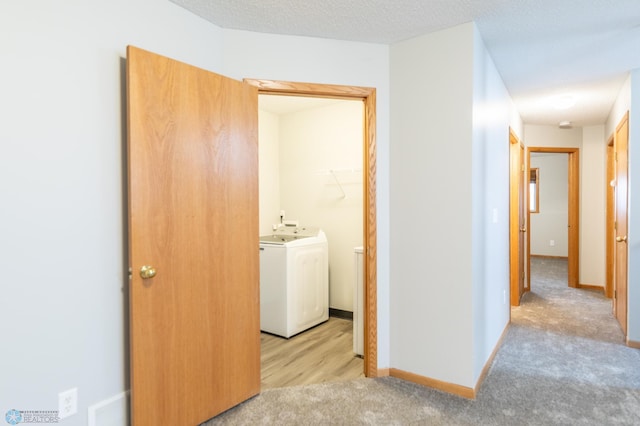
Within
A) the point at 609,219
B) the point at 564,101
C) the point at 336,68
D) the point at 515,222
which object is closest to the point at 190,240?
the point at 336,68

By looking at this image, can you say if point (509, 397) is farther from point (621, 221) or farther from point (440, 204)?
point (621, 221)

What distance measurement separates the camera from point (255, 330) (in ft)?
7.58

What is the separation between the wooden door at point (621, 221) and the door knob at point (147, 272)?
368 cm

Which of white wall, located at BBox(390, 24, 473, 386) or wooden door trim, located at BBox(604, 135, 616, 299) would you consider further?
wooden door trim, located at BBox(604, 135, 616, 299)

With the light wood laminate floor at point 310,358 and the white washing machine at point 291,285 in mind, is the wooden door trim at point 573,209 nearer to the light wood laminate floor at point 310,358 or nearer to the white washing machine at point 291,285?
the white washing machine at point 291,285

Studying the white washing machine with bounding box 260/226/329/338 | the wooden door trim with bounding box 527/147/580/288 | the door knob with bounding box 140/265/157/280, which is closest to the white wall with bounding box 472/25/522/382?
the white washing machine with bounding box 260/226/329/338

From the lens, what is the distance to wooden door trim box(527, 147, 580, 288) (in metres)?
5.21

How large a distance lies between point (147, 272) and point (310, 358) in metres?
1.67

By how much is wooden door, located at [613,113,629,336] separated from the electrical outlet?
13.2 ft

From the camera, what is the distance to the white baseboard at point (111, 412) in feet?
5.61

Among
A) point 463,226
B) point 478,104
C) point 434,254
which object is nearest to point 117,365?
point 434,254

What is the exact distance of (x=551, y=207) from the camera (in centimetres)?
846

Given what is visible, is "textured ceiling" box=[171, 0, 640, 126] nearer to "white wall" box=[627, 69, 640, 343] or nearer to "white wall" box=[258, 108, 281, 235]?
"white wall" box=[627, 69, 640, 343]

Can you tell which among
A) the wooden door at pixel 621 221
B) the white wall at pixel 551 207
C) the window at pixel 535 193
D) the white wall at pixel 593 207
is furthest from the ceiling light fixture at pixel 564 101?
the window at pixel 535 193
